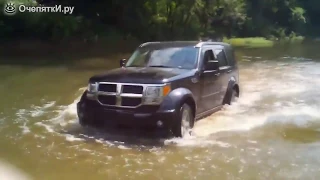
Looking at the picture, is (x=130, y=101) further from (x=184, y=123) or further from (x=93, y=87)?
(x=184, y=123)

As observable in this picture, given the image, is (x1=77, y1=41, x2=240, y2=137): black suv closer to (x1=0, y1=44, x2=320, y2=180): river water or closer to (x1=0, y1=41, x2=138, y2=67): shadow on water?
(x1=0, y1=44, x2=320, y2=180): river water

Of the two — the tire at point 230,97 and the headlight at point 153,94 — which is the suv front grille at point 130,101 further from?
the tire at point 230,97

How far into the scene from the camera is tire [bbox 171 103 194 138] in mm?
7273

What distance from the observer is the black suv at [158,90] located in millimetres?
7164

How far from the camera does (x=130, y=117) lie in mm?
7195

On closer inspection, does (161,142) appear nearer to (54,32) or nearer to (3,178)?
(3,178)

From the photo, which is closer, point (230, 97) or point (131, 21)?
point (230, 97)

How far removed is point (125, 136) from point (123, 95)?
0.84 meters

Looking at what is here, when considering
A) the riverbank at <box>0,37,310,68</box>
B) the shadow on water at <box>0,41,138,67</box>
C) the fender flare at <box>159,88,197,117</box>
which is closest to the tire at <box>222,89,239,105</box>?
the fender flare at <box>159,88,197,117</box>

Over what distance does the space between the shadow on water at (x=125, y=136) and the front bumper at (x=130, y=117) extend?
164 mm

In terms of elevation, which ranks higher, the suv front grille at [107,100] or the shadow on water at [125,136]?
the suv front grille at [107,100]

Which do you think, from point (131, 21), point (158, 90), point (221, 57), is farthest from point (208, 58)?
point (131, 21)

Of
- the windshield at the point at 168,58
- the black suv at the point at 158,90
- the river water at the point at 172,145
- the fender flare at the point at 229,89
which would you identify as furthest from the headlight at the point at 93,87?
the fender flare at the point at 229,89

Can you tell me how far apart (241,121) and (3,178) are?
519cm
